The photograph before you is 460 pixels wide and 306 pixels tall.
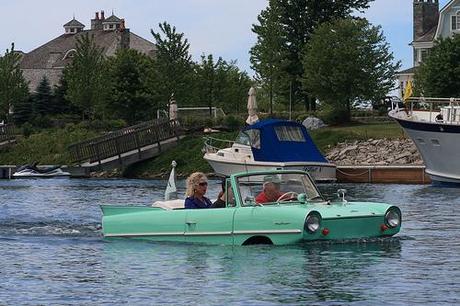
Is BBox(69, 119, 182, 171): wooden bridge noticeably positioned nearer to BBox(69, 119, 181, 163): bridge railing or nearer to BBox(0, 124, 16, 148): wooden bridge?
BBox(69, 119, 181, 163): bridge railing

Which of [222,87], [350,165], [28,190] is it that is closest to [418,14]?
[222,87]

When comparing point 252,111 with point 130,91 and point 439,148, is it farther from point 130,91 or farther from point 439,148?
point 130,91

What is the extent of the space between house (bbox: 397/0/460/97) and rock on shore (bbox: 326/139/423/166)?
38486 millimetres

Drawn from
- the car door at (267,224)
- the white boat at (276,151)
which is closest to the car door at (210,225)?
the car door at (267,224)

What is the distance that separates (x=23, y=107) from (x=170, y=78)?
21.2 meters

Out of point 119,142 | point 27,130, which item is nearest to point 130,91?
point 27,130

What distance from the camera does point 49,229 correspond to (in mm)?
30500

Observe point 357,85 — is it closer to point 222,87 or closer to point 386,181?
point 222,87

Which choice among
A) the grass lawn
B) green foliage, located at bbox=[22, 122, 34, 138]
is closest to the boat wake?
the grass lawn

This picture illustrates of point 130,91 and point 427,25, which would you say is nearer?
point 130,91

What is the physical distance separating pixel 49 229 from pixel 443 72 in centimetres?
5305

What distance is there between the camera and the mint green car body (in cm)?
2311

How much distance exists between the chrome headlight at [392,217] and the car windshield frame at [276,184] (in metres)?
1.41

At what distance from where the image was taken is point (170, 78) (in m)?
87.2
